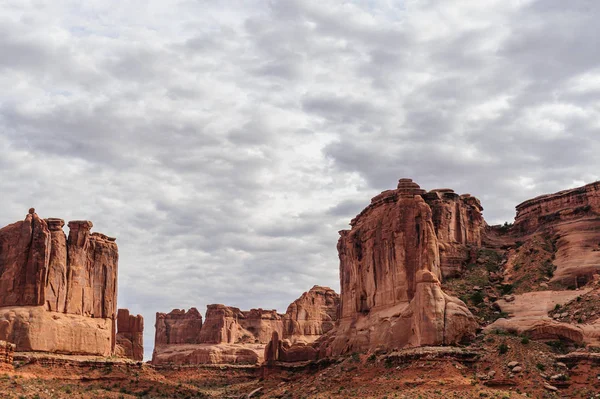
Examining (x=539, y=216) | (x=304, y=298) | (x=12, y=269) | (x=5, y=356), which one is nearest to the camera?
(x=5, y=356)

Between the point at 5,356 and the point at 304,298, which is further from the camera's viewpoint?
the point at 304,298

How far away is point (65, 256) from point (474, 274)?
37394 mm

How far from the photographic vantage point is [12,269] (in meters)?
73.2

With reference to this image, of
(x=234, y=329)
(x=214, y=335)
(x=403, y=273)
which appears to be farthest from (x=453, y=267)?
(x=234, y=329)

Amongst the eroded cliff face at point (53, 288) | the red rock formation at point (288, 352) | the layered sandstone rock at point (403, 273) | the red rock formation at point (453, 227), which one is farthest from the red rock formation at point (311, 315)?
the eroded cliff face at point (53, 288)

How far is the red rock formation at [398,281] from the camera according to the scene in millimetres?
63781

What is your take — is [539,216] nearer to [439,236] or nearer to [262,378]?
[439,236]

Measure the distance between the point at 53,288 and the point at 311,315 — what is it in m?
69.8

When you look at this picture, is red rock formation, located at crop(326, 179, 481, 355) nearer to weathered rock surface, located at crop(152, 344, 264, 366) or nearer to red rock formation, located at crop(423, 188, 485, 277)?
red rock formation, located at crop(423, 188, 485, 277)

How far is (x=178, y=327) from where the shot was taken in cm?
15075

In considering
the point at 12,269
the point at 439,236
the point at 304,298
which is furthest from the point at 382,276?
the point at 304,298

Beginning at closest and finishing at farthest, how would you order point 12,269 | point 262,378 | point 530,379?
point 530,379
point 12,269
point 262,378

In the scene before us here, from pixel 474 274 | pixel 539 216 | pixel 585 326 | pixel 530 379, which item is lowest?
pixel 530 379

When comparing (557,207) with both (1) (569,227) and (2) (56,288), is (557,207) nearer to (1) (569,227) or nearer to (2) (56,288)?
(1) (569,227)
